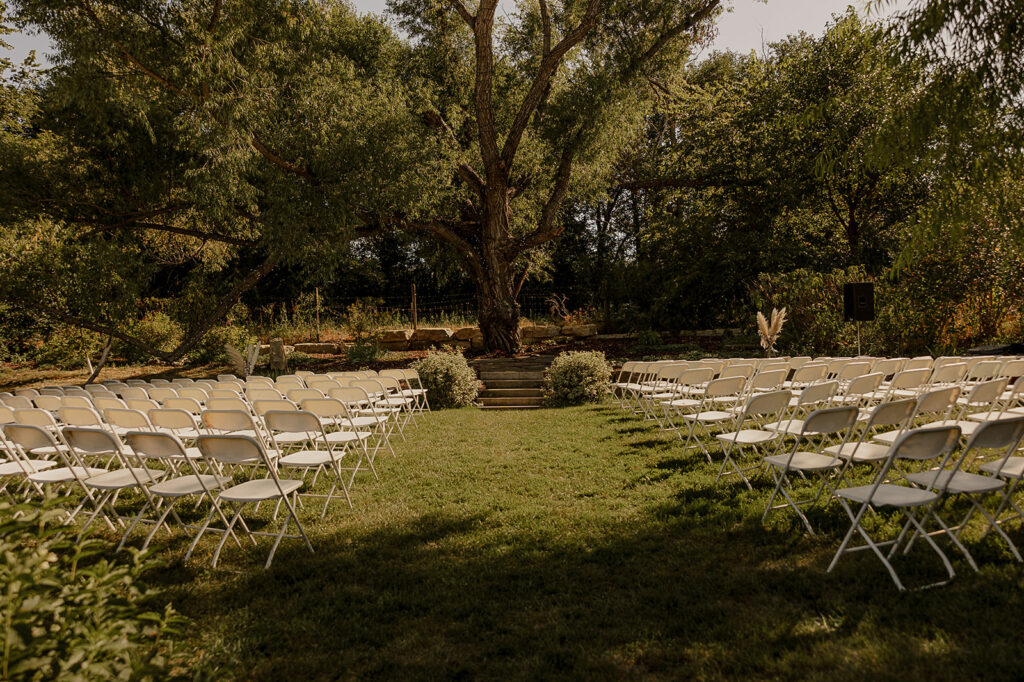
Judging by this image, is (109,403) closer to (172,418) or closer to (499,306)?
(172,418)

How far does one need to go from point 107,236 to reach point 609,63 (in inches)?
517

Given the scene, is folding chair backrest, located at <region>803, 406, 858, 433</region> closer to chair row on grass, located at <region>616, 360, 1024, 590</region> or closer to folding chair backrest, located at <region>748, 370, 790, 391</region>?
chair row on grass, located at <region>616, 360, 1024, 590</region>

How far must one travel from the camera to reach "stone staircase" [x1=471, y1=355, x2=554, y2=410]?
11359 millimetres

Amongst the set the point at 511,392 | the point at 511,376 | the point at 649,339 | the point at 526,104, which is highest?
the point at 526,104

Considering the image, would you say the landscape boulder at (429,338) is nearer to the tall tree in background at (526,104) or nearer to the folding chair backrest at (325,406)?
the tall tree in background at (526,104)

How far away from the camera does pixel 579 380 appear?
10.9 meters

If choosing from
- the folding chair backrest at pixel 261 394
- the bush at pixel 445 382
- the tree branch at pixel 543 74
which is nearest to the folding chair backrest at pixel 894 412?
the folding chair backrest at pixel 261 394

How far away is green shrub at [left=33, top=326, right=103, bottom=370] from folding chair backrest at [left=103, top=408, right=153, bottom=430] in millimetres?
14689

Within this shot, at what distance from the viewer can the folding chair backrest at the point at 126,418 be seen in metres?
4.39

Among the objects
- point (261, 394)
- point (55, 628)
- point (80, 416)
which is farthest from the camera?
point (261, 394)

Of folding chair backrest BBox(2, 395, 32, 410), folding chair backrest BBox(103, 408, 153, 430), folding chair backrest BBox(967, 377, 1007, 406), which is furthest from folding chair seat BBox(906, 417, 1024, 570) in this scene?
folding chair backrest BBox(2, 395, 32, 410)

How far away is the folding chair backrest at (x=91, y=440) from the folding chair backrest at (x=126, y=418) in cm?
48

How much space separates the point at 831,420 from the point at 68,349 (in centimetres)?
1949

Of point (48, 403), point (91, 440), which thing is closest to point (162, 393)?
point (48, 403)
